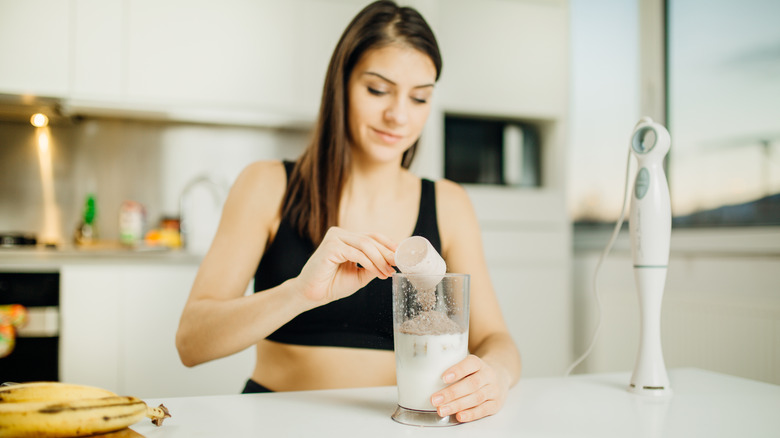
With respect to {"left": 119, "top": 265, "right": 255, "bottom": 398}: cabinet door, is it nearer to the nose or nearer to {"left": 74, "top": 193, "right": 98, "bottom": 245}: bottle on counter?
{"left": 74, "top": 193, "right": 98, "bottom": 245}: bottle on counter

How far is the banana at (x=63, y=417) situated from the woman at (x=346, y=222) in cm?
35

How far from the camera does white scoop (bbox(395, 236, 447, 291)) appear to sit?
24.0 inches

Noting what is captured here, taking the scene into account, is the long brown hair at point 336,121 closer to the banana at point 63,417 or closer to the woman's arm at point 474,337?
the woman's arm at point 474,337

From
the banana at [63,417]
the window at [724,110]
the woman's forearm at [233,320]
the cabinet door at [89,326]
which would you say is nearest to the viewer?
the banana at [63,417]

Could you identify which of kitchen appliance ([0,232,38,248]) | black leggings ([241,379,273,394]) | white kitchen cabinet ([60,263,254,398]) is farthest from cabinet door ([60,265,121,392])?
black leggings ([241,379,273,394])

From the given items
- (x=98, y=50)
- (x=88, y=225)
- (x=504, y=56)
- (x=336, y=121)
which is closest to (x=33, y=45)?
(x=98, y=50)

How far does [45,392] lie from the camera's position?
0.58 meters

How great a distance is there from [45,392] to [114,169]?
79.5 inches

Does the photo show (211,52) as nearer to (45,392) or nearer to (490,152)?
(490,152)

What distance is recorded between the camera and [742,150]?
1.90m

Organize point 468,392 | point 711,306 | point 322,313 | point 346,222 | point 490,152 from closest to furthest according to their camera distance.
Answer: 1. point 468,392
2. point 322,313
3. point 346,222
4. point 711,306
5. point 490,152

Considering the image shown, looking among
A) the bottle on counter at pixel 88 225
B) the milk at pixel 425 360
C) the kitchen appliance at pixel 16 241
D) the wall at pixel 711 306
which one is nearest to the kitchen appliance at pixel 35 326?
the kitchen appliance at pixel 16 241

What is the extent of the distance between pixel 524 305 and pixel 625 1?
1.41 meters

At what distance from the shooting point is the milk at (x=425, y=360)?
62cm
